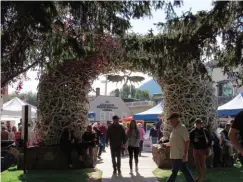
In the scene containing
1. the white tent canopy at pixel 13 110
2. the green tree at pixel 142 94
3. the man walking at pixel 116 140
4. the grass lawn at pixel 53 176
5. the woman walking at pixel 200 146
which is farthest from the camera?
the green tree at pixel 142 94

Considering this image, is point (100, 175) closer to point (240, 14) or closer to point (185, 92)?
point (185, 92)

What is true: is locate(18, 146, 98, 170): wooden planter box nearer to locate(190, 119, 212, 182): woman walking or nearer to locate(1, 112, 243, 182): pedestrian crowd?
locate(1, 112, 243, 182): pedestrian crowd

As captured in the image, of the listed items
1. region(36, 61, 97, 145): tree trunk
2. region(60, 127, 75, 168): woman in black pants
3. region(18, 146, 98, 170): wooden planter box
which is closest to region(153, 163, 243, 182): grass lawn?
region(60, 127, 75, 168): woman in black pants

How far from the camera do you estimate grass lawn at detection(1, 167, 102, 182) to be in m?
10.5

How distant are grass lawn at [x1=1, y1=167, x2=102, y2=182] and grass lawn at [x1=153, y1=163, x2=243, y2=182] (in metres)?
1.70

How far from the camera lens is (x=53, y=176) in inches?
440

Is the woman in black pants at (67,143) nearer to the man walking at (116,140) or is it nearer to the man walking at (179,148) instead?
the man walking at (116,140)

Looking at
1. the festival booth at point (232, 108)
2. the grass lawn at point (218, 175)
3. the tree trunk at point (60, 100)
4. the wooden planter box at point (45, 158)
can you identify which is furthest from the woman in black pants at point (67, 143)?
the festival booth at point (232, 108)

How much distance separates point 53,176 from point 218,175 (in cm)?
453

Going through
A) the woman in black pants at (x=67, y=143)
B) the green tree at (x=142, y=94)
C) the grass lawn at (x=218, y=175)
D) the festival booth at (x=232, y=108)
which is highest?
the green tree at (x=142, y=94)

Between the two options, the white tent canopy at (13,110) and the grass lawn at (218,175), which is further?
the white tent canopy at (13,110)

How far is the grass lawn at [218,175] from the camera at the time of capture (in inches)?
411

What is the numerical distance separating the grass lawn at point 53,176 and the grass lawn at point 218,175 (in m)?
1.70

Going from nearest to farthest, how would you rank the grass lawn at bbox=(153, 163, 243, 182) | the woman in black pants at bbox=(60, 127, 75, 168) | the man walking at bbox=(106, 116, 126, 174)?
the grass lawn at bbox=(153, 163, 243, 182) < the man walking at bbox=(106, 116, 126, 174) < the woman in black pants at bbox=(60, 127, 75, 168)
